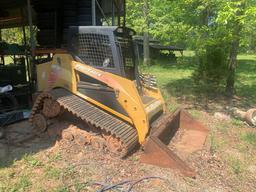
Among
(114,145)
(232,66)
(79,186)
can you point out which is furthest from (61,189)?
(232,66)

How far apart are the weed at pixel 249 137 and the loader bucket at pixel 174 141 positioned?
82 centimetres

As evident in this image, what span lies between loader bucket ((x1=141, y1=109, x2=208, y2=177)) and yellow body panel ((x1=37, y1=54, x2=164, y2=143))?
11.7 inches

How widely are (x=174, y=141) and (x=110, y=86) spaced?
1629 millimetres

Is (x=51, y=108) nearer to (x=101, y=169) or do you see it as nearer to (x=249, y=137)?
(x=101, y=169)

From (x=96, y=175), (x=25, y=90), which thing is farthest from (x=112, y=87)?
(x=25, y=90)

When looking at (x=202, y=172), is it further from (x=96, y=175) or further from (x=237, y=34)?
(x=237, y=34)

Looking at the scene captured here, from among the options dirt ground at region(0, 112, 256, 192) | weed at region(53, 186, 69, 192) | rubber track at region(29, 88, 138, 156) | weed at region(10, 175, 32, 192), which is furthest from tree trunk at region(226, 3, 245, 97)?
weed at region(10, 175, 32, 192)

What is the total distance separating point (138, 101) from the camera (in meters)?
5.04

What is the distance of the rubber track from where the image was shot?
195 inches

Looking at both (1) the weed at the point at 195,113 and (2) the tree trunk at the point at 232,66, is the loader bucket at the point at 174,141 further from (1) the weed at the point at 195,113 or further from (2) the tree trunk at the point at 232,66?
(2) the tree trunk at the point at 232,66

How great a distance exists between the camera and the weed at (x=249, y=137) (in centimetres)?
614

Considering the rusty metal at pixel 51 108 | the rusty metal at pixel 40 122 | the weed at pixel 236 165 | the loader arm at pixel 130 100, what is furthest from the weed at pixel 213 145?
the rusty metal at pixel 40 122

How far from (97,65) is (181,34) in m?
4.98

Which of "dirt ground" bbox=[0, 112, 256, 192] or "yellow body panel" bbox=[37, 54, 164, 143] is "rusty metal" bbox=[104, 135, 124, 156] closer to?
"dirt ground" bbox=[0, 112, 256, 192]
